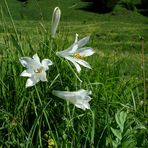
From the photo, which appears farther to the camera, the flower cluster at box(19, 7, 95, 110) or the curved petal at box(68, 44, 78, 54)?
the curved petal at box(68, 44, 78, 54)

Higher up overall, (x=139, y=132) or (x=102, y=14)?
(x=139, y=132)

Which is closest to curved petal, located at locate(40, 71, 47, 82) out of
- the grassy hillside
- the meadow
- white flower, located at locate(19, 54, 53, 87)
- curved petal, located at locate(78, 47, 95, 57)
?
white flower, located at locate(19, 54, 53, 87)

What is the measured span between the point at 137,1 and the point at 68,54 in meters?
51.8

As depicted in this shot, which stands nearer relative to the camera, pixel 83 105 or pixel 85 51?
pixel 83 105

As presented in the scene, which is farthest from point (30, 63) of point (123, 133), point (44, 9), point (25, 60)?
point (44, 9)

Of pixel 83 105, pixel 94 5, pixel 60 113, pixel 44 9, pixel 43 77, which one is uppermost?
pixel 43 77

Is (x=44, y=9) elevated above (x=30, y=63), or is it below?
below

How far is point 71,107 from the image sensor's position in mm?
3229

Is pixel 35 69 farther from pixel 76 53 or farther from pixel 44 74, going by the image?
pixel 76 53

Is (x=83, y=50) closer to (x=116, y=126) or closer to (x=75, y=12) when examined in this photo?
(x=116, y=126)

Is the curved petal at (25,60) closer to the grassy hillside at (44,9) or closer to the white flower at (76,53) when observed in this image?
the white flower at (76,53)

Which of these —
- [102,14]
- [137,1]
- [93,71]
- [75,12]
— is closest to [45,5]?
[75,12]

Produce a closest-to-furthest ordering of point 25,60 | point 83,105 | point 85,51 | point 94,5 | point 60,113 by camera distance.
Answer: point 25,60 < point 83,105 < point 85,51 < point 60,113 < point 94,5

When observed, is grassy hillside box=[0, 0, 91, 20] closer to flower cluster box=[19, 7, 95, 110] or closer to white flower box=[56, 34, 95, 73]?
white flower box=[56, 34, 95, 73]
